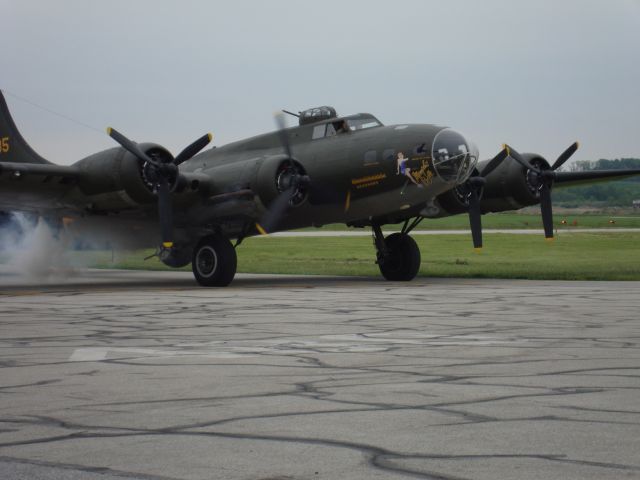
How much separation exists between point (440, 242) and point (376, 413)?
144 ft

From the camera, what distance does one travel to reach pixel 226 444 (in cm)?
614

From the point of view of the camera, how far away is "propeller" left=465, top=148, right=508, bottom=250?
27.0 m

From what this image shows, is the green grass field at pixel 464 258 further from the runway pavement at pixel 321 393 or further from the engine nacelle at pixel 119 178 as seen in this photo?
the runway pavement at pixel 321 393

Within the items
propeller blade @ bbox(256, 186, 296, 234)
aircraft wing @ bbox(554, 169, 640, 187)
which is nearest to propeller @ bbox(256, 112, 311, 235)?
propeller blade @ bbox(256, 186, 296, 234)

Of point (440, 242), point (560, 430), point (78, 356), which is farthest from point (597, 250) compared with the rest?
point (560, 430)

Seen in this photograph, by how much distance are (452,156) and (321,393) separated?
1643cm

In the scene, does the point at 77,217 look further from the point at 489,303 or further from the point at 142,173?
the point at 489,303

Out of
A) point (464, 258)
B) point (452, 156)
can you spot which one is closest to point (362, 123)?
point (452, 156)

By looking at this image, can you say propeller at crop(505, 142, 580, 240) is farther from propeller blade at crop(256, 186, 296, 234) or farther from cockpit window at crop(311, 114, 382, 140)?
propeller blade at crop(256, 186, 296, 234)

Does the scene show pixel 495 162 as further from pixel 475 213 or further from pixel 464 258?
pixel 464 258

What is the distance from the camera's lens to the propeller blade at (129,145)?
24.8 meters

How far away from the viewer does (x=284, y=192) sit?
2514cm

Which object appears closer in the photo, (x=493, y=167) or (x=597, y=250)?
(x=493, y=167)

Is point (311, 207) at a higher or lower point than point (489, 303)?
higher
